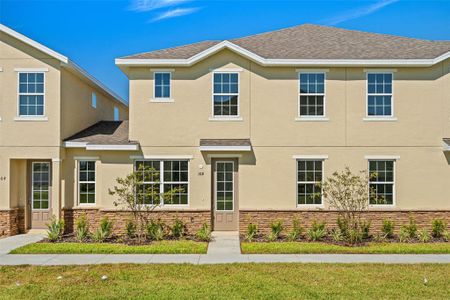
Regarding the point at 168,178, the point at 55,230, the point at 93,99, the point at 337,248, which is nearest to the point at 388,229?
the point at 337,248

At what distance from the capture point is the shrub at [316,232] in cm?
1409

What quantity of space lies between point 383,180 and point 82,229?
37.5ft

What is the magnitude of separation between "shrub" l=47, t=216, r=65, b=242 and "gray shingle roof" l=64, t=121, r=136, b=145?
322cm

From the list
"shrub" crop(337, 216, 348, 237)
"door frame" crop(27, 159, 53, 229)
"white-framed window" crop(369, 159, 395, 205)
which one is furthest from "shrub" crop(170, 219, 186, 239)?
"white-framed window" crop(369, 159, 395, 205)

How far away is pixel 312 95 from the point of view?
622 inches

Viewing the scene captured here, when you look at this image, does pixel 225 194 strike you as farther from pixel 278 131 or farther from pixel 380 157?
pixel 380 157

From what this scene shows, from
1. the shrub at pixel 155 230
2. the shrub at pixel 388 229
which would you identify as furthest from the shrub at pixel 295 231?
the shrub at pixel 155 230

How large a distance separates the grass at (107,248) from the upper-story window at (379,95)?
8447mm

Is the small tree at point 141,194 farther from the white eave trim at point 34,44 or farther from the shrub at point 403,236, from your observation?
the shrub at point 403,236

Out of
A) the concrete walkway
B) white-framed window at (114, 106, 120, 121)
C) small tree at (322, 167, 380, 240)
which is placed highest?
white-framed window at (114, 106, 120, 121)

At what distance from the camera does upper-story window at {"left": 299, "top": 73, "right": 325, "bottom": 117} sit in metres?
15.8

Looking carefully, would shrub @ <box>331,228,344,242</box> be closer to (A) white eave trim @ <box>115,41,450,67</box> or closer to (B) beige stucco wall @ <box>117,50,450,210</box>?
(B) beige stucco wall @ <box>117,50,450,210</box>

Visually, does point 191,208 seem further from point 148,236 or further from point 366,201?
point 366,201

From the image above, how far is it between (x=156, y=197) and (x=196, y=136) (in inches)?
110
